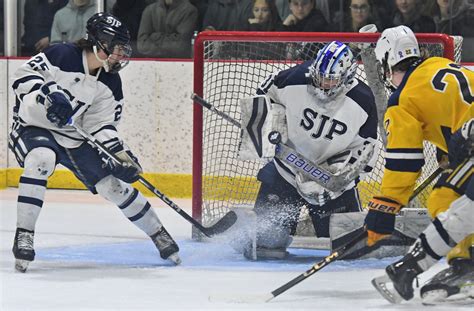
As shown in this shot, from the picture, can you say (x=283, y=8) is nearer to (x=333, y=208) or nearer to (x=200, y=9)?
(x=200, y=9)

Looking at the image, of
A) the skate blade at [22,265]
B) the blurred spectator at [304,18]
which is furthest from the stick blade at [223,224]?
the blurred spectator at [304,18]

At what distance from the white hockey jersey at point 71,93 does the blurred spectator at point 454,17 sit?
239cm

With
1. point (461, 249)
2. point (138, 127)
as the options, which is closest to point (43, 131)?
point (461, 249)

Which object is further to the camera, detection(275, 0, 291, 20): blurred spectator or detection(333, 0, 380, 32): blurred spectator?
detection(275, 0, 291, 20): blurred spectator

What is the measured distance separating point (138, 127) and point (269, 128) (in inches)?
84.9

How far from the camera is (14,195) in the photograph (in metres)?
6.73

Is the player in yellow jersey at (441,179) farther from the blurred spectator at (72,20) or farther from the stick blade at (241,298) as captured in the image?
the blurred spectator at (72,20)

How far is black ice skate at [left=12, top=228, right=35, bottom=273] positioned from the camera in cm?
436

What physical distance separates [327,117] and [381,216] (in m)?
1.05

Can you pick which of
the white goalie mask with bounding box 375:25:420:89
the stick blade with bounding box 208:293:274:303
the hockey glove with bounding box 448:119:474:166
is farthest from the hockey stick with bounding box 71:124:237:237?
the hockey glove with bounding box 448:119:474:166

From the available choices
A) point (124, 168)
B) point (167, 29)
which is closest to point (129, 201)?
point (124, 168)

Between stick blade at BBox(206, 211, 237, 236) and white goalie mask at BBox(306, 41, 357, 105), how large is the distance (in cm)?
63

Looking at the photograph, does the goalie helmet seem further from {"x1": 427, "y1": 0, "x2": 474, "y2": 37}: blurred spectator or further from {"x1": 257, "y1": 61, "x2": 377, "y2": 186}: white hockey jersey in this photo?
{"x1": 427, "y1": 0, "x2": 474, "y2": 37}: blurred spectator

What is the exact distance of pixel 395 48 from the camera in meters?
3.89
